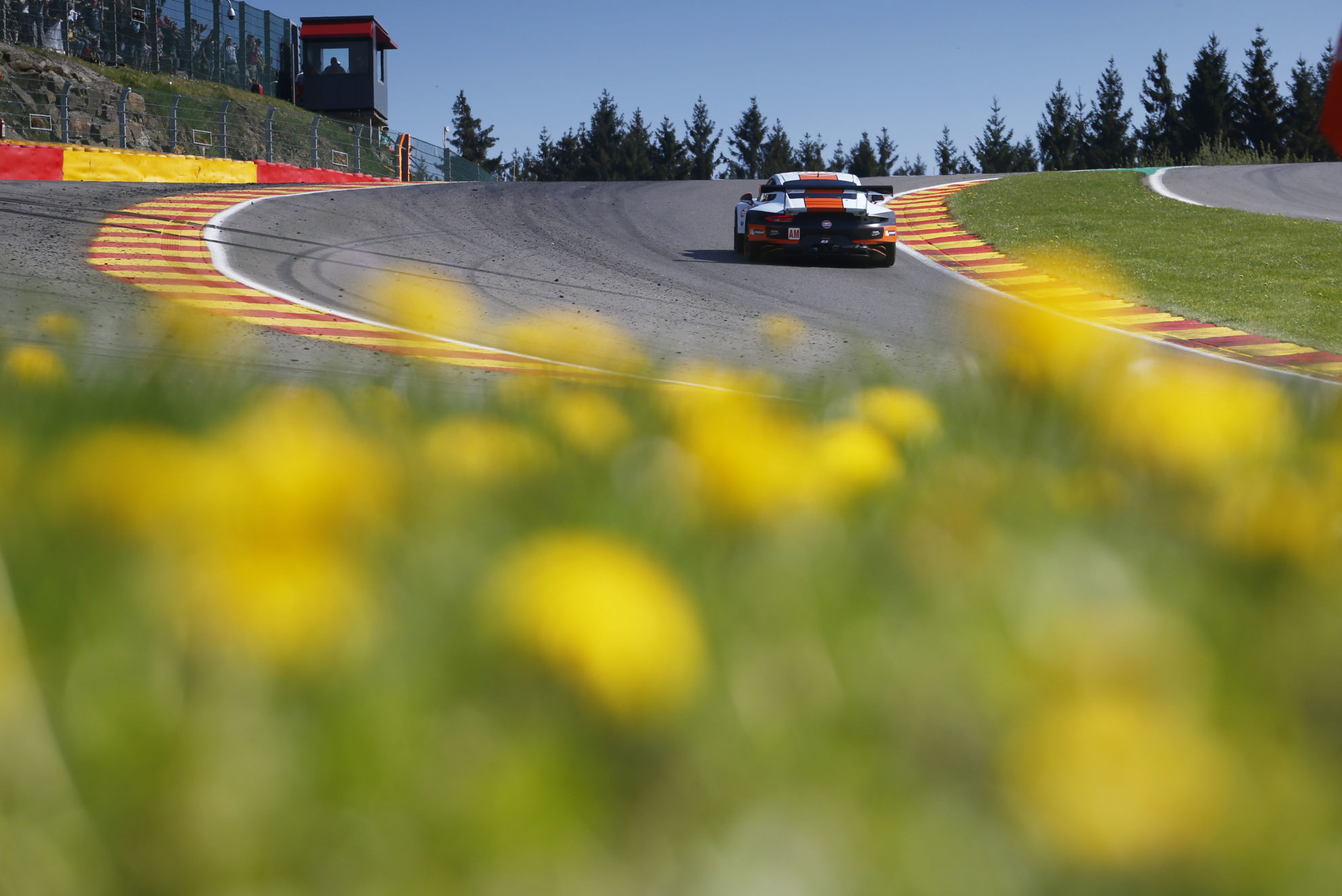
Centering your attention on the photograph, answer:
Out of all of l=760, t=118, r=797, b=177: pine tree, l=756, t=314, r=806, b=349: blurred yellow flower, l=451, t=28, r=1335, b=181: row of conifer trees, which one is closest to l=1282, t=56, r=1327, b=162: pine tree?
l=451, t=28, r=1335, b=181: row of conifer trees

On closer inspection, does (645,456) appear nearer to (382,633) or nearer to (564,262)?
(382,633)

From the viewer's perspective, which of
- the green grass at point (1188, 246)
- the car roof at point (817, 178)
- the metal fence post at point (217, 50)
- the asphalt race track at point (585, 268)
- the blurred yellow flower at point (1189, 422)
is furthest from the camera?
the metal fence post at point (217, 50)

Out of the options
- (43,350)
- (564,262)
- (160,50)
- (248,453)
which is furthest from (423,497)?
(160,50)

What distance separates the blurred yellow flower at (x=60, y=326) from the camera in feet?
5.21

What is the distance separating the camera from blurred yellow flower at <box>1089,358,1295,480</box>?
110 cm

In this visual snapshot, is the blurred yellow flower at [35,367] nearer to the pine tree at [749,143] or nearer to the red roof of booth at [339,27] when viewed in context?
the red roof of booth at [339,27]

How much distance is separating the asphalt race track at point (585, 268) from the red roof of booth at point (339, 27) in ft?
88.2

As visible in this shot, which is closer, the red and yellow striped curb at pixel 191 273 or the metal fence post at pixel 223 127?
the red and yellow striped curb at pixel 191 273

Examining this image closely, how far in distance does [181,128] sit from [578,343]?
87.9 ft

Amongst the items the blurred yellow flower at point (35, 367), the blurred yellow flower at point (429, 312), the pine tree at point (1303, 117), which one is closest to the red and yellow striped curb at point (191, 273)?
the blurred yellow flower at point (429, 312)

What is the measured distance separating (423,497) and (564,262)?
11262 millimetres

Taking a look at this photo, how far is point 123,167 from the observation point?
19.7m

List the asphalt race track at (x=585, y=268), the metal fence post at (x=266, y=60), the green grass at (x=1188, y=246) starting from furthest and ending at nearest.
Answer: the metal fence post at (x=266, y=60) < the green grass at (x=1188, y=246) < the asphalt race track at (x=585, y=268)

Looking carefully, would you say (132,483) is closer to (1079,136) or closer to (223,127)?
(223,127)
